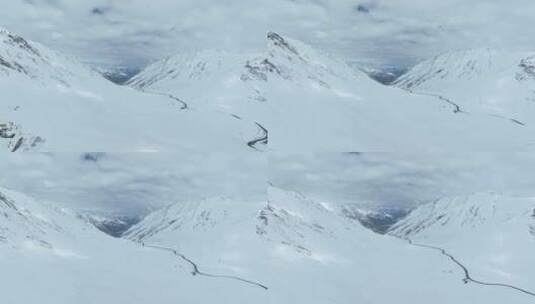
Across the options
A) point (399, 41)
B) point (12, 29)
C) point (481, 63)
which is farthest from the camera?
point (481, 63)

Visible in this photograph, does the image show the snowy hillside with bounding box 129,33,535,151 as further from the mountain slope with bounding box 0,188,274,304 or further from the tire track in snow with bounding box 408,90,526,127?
the mountain slope with bounding box 0,188,274,304

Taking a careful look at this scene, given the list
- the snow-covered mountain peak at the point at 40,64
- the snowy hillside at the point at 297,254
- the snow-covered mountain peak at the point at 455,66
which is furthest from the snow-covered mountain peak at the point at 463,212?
the snow-covered mountain peak at the point at 40,64

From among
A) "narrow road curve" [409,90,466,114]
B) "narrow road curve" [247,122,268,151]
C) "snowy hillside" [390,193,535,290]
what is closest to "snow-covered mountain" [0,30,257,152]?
"narrow road curve" [247,122,268,151]

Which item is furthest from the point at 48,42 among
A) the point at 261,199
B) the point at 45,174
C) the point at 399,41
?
the point at 399,41

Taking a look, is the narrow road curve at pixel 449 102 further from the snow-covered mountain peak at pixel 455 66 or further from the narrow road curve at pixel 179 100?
the narrow road curve at pixel 179 100

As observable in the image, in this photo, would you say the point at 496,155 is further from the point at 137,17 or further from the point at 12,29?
the point at 12,29

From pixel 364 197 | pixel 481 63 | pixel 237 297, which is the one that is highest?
pixel 481 63
